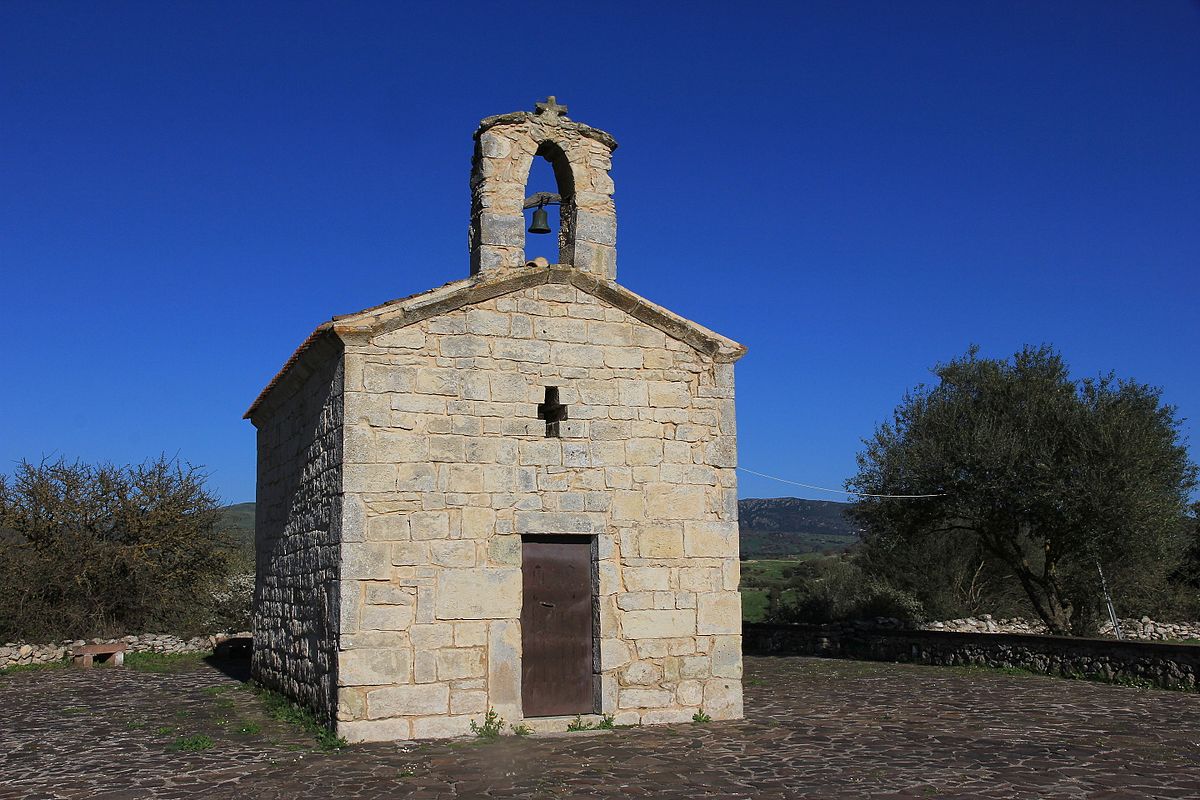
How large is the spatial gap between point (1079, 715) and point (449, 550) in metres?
6.67

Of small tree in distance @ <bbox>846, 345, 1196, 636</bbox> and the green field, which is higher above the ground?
small tree in distance @ <bbox>846, 345, 1196, 636</bbox>

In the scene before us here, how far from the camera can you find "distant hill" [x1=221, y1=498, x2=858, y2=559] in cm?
7300

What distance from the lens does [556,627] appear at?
9.50 m

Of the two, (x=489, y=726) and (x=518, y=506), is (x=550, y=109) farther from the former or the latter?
(x=489, y=726)

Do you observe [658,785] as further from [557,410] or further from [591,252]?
[591,252]

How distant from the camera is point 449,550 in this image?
914 centimetres

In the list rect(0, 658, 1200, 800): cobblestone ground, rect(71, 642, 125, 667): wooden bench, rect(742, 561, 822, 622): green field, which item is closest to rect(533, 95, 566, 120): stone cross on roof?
rect(0, 658, 1200, 800): cobblestone ground

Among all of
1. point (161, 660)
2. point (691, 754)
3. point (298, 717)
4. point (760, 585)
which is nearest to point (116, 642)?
point (161, 660)

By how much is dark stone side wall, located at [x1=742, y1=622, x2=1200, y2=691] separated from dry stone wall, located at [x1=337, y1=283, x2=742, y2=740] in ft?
20.0

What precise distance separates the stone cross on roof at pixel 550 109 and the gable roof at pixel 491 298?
1.77m

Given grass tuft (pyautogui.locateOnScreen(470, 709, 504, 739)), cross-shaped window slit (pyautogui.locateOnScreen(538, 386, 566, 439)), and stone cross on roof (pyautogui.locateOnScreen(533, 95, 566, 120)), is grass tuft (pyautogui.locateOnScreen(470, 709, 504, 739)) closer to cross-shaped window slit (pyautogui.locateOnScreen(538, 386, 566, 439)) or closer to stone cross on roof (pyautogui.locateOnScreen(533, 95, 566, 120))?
cross-shaped window slit (pyautogui.locateOnScreen(538, 386, 566, 439))

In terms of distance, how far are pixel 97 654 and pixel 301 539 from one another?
26.3ft

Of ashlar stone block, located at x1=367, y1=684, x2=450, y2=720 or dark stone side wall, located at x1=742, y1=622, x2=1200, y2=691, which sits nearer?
ashlar stone block, located at x1=367, y1=684, x2=450, y2=720

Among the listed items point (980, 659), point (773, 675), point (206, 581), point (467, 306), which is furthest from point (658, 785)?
point (206, 581)
